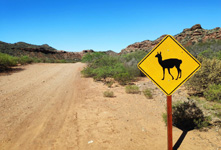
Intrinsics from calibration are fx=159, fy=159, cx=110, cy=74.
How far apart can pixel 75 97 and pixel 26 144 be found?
3689mm

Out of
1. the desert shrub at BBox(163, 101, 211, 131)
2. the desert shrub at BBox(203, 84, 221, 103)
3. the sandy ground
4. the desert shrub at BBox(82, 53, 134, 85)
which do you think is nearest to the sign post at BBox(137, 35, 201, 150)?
the sandy ground

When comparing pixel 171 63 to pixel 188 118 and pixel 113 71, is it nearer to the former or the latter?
pixel 188 118

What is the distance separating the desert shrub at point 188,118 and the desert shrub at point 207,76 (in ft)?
9.91

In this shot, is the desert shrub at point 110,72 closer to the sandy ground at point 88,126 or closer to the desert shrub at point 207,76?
the sandy ground at point 88,126

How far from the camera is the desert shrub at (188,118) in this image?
4139 mm

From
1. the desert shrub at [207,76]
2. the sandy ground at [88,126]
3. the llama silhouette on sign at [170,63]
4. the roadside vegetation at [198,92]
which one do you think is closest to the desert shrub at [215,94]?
the roadside vegetation at [198,92]

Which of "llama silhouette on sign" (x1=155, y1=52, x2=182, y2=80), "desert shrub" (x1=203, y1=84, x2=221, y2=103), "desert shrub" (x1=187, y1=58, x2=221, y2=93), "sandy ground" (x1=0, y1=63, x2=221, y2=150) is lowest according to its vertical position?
"sandy ground" (x1=0, y1=63, x2=221, y2=150)

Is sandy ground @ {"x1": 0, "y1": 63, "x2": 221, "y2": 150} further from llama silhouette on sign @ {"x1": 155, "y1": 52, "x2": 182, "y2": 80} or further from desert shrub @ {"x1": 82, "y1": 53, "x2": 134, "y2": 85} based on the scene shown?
desert shrub @ {"x1": 82, "y1": 53, "x2": 134, "y2": 85}

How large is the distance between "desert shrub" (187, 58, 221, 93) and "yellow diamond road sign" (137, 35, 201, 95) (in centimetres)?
466

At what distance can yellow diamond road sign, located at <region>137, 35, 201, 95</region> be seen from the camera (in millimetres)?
2854

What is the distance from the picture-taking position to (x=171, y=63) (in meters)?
2.82

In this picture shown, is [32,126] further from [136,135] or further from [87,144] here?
[136,135]

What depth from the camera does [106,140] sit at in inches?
143

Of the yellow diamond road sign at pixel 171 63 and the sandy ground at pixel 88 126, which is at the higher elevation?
the yellow diamond road sign at pixel 171 63
